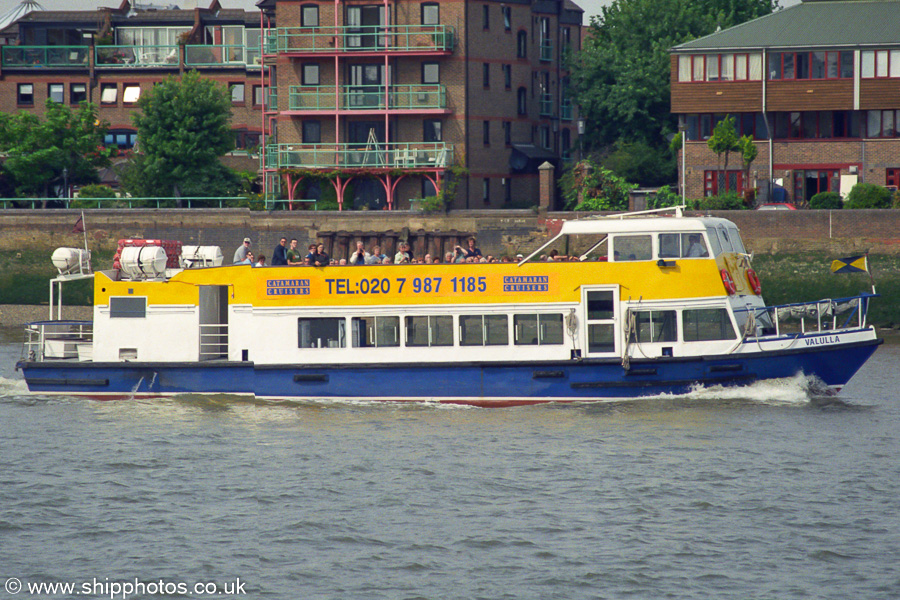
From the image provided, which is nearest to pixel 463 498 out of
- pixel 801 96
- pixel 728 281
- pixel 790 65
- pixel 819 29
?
pixel 728 281

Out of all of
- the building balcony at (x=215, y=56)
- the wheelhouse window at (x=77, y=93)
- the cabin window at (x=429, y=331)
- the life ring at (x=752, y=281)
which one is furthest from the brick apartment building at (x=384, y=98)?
the life ring at (x=752, y=281)

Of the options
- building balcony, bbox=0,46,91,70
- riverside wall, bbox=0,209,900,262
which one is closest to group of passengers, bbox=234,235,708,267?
riverside wall, bbox=0,209,900,262

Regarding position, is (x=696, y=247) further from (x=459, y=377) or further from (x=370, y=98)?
(x=370, y=98)

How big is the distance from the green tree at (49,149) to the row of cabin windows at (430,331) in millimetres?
31347

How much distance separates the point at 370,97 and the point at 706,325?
1178 inches

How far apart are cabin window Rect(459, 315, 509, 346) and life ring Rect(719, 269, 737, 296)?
437 cm

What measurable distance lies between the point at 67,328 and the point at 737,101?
32.1 meters

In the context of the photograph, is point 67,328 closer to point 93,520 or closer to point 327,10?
point 93,520

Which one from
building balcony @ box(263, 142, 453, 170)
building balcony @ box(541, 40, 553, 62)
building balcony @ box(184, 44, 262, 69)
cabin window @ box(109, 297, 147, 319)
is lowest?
cabin window @ box(109, 297, 147, 319)

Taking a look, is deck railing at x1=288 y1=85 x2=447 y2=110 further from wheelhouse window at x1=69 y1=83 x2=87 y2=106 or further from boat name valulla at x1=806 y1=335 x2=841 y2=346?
boat name valulla at x1=806 y1=335 x2=841 y2=346

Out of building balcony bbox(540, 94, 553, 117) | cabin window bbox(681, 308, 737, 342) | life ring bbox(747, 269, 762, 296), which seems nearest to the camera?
cabin window bbox(681, 308, 737, 342)

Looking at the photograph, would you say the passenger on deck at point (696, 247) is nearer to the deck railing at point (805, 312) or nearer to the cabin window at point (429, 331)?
the deck railing at point (805, 312)

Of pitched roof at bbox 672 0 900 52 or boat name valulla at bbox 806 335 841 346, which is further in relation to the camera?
pitched roof at bbox 672 0 900 52

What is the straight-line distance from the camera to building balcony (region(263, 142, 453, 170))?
49.2 meters
